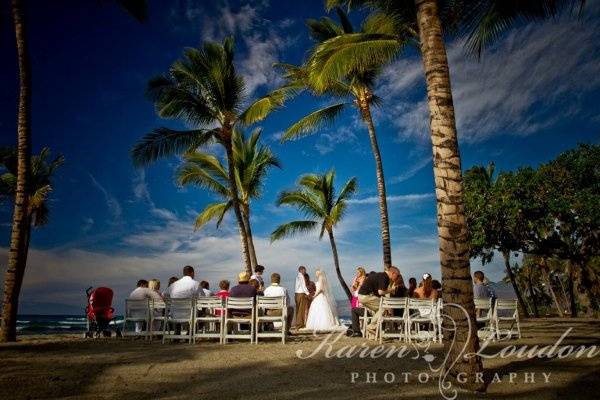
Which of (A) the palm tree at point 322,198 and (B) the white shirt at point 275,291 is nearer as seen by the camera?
(B) the white shirt at point 275,291

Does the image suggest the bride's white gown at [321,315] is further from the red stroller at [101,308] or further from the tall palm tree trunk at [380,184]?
the red stroller at [101,308]

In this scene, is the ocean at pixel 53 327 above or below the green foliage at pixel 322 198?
below

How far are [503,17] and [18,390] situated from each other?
10.2 m

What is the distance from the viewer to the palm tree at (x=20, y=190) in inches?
351

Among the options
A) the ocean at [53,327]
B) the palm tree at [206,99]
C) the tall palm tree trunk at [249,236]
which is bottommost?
the ocean at [53,327]

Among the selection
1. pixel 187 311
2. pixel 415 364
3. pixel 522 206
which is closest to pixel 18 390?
pixel 187 311

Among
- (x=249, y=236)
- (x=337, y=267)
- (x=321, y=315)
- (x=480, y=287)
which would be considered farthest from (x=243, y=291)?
(x=337, y=267)

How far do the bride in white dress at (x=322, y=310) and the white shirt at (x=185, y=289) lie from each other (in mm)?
4131

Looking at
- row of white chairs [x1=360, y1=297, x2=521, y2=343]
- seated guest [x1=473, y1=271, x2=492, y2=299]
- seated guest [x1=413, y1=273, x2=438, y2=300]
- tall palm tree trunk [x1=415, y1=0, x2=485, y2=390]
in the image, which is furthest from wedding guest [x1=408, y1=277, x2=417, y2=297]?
tall palm tree trunk [x1=415, y1=0, x2=485, y2=390]

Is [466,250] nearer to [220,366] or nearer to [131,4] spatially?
[220,366]

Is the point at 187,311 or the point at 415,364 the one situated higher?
the point at 187,311

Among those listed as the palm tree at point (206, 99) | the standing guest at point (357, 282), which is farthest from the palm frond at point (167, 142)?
the standing guest at point (357, 282)

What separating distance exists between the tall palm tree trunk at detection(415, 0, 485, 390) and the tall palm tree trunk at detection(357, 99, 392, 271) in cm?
891

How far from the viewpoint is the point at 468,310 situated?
16.3ft
